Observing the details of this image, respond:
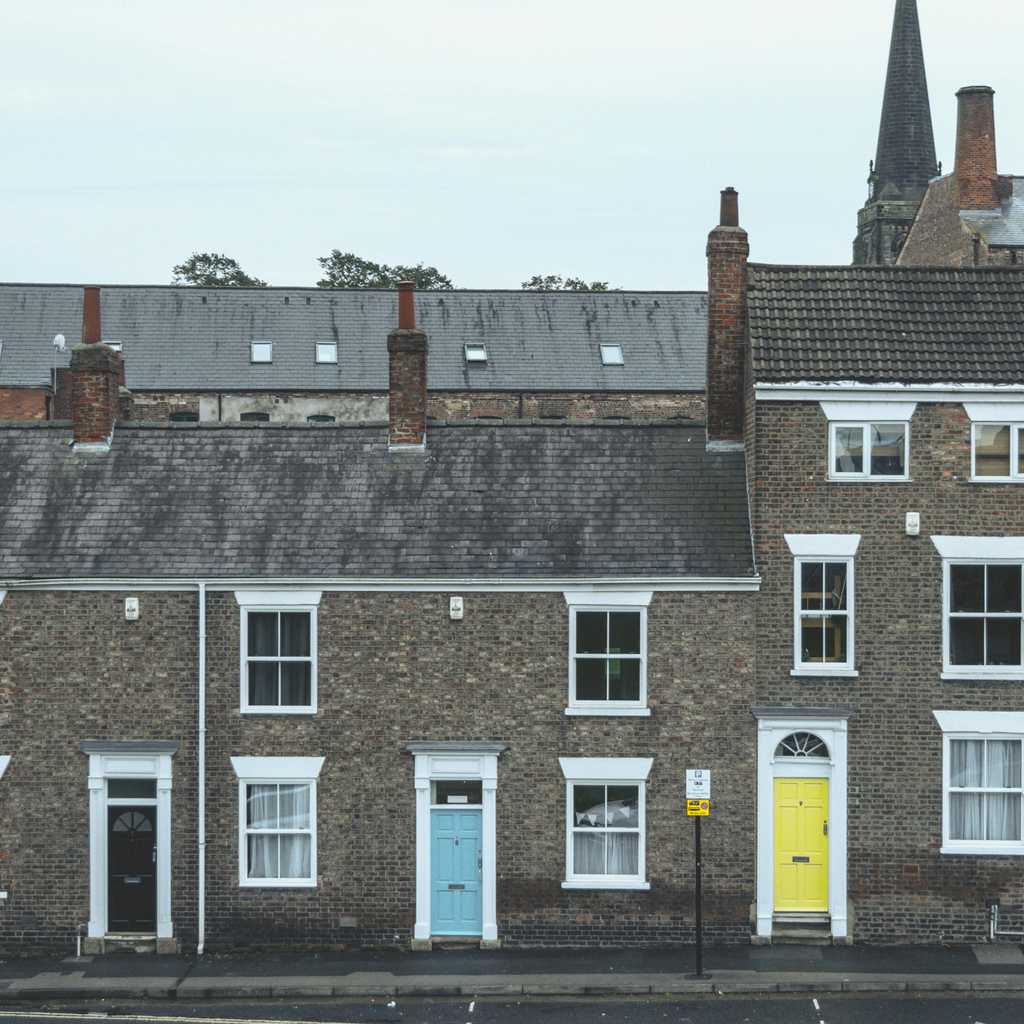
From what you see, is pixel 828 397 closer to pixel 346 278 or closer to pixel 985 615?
pixel 985 615

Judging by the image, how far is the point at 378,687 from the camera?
2350cm

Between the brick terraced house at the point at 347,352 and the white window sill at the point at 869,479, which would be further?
the brick terraced house at the point at 347,352

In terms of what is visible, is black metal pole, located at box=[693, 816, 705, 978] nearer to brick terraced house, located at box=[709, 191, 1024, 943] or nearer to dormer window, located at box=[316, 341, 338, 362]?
brick terraced house, located at box=[709, 191, 1024, 943]

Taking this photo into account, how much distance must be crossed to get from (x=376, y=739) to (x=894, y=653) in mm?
8067

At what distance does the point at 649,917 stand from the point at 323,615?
679cm

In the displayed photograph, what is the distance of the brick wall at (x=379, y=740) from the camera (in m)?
23.2

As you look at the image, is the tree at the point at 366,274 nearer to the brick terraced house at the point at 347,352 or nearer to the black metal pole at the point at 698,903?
the brick terraced house at the point at 347,352

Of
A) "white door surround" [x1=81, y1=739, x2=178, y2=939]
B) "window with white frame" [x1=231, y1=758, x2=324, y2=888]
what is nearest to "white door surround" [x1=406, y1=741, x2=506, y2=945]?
"window with white frame" [x1=231, y1=758, x2=324, y2=888]

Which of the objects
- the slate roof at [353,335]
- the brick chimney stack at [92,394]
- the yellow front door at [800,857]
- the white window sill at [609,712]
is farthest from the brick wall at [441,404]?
the yellow front door at [800,857]

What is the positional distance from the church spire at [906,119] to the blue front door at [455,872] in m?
54.8

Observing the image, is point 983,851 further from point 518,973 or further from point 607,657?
point 518,973

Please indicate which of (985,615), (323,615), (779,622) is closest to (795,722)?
(779,622)

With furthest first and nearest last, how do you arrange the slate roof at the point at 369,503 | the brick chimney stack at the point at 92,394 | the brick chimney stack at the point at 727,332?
the brick chimney stack at the point at 92,394
the brick chimney stack at the point at 727,332
the slate roof at the point at 369,503

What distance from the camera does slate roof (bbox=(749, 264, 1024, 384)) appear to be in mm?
23562
